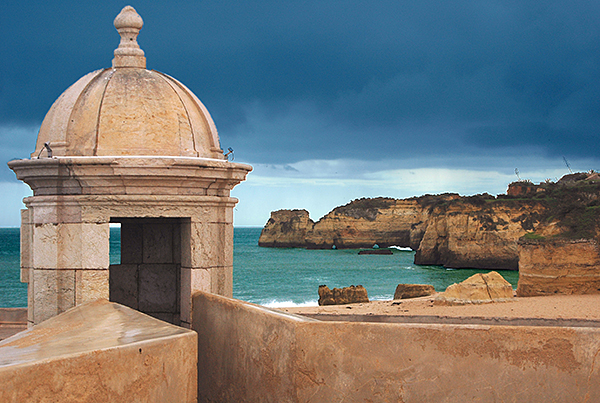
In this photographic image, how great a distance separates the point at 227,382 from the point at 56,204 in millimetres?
2138

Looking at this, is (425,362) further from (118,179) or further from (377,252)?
(377,252)

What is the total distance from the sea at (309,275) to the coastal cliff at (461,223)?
6.92 feet

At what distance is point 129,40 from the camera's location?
219 inches

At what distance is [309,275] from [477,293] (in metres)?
33.3

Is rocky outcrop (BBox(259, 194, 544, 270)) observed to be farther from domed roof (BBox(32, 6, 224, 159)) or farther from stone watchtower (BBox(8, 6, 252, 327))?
domed roof (BBox(32, 6, 224, 159))

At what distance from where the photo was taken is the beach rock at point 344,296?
2657 cm

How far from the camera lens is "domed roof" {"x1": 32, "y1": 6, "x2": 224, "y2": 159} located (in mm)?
A: 5016

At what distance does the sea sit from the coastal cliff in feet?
6.92

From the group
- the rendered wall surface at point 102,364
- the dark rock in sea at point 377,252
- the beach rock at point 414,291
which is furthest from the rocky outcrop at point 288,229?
the rendered wall surface at point 102,364

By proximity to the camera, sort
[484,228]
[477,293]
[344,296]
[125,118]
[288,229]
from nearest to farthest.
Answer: [125,118]
[477,293]
[344,296]
[484,228]
[288,229]

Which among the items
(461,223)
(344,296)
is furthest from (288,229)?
(344,296)

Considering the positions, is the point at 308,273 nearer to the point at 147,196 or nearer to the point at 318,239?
the point at 318,239

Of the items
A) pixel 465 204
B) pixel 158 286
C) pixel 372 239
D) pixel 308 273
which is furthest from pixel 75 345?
pixel 372 239

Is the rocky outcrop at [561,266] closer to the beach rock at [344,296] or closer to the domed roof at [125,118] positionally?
the beach rock at [344,296]
